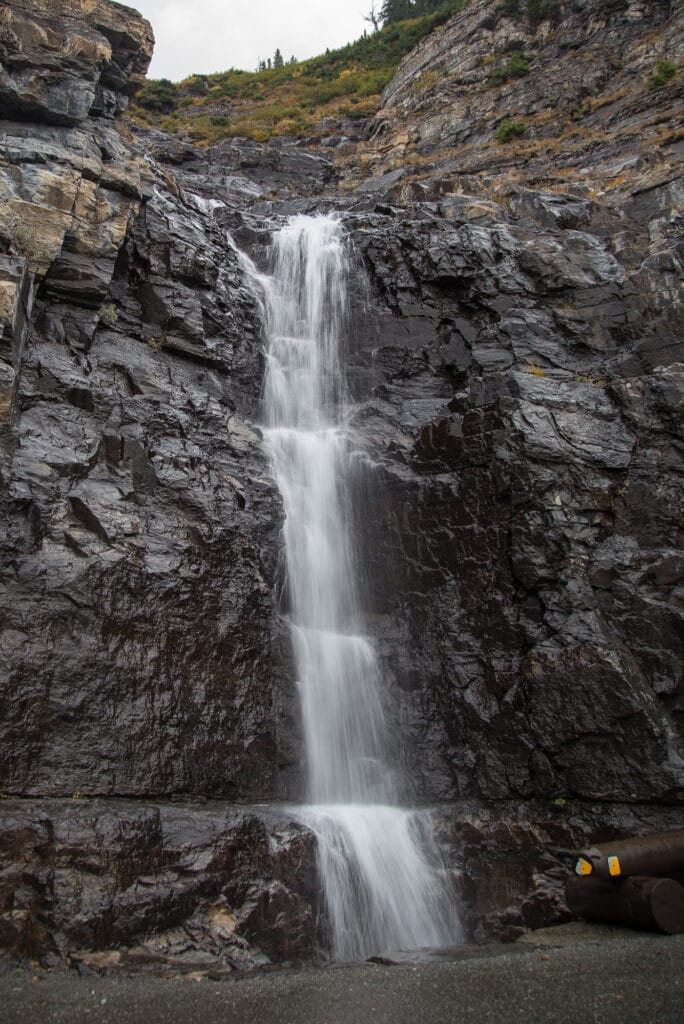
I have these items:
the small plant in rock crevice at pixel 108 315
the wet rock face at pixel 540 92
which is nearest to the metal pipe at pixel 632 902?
the small plant in rock crevice at pixel 108 315

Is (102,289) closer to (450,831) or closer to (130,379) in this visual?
(130,379)

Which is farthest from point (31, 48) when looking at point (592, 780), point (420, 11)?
point (420, 11)

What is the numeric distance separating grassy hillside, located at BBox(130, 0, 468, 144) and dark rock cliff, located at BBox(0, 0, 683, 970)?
17.9m

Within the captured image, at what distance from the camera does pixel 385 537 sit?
513 inches

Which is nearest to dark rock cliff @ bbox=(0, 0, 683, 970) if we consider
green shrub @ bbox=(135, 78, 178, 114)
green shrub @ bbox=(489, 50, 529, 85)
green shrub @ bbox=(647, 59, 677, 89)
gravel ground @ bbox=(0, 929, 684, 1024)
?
gravel ground @ bbox=(0, 929, 684, 1024)

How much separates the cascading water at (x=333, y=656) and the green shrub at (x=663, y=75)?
13111 millimetres

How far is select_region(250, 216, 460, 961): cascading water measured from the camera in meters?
8.66

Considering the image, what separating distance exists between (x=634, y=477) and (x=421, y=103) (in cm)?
2664

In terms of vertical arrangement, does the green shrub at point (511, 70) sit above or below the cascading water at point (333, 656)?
above

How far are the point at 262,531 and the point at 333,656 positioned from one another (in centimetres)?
248

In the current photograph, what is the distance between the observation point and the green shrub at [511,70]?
29719 millimetres

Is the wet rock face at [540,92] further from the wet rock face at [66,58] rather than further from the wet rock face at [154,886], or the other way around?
the wet rock face at [154,886]

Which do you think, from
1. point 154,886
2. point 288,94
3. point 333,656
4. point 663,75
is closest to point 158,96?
point 288,94

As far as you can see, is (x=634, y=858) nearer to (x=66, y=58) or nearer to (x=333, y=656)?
(x=333, y=656)
